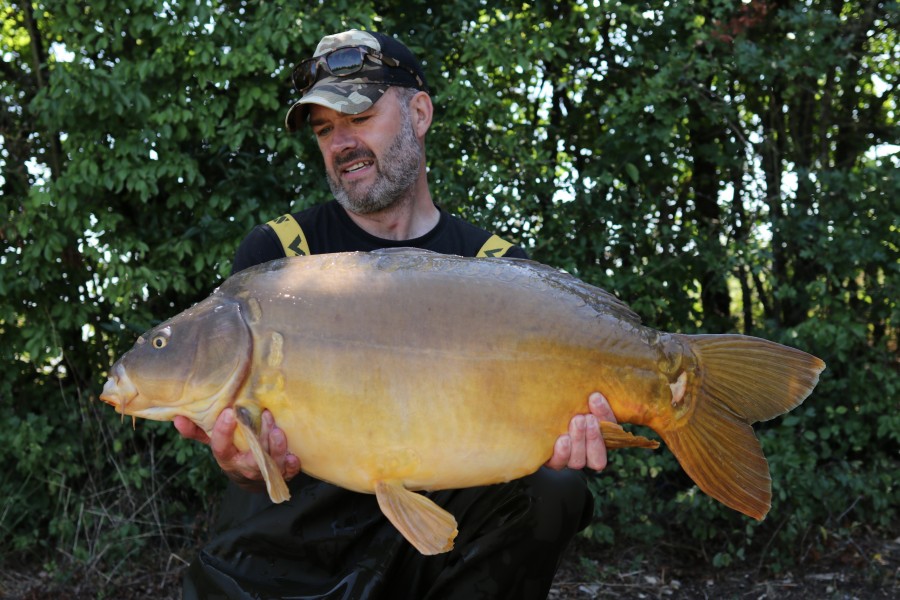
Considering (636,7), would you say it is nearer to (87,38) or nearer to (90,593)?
(87,38)

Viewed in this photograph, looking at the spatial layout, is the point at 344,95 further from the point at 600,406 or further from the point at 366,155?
the point at 600,406

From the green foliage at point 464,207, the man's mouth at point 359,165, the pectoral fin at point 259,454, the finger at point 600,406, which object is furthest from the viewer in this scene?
the green foliage at point 464,207

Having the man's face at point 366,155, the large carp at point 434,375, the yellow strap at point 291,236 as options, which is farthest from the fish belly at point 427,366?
the man's face at point 366,155

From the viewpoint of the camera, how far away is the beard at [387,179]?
8.38 ft

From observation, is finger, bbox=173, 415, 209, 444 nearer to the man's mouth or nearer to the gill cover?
the gill cover

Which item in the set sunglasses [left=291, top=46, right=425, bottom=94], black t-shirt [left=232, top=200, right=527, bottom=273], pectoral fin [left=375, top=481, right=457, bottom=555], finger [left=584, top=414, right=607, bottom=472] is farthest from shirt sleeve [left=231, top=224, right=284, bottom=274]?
finger [left=584, top=414, right=607, bottom=472]

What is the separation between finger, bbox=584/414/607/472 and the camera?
1.85 m

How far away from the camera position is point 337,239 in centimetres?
257

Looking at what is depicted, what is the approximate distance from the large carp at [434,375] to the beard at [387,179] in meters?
0.66

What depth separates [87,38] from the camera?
11.7 feet

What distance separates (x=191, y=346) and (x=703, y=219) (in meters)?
2.80

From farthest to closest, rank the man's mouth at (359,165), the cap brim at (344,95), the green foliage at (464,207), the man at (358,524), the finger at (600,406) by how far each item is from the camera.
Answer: the green foliage at (464,207) < the man's mouth at (359,165) < the cap brim at (344,95) < the man at (358,524) < the finger at (600,406)

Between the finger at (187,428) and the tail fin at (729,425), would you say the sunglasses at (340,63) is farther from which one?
the tail fin at (729,425)

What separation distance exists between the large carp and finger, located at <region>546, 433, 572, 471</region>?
0.05 ft
